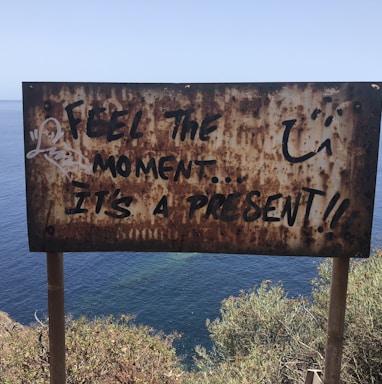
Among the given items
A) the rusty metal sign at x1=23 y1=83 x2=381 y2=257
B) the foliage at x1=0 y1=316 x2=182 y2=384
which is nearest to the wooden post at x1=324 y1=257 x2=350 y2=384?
the rusty metal sign at x1=23 y1=83 x2=381 y2=257

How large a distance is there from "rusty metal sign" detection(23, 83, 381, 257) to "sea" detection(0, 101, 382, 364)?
106 ft

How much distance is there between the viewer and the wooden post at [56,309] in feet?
13.8

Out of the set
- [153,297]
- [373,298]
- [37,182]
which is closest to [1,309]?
[153,297]

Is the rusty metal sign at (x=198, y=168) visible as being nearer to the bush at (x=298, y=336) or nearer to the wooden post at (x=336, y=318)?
the wooden post at (x=336, y=318)

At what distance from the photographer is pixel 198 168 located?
3916mm

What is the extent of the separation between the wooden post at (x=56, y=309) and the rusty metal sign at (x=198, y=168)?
0.88 ft

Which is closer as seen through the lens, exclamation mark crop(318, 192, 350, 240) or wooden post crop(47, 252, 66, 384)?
exclamation mark crop(318, 192, 350, 240)

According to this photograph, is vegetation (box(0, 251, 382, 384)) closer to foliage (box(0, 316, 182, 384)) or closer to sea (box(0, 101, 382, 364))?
foliage (box(0, 316, 182, 384))

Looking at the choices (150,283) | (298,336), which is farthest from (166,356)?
(150,283)

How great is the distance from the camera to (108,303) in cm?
4203

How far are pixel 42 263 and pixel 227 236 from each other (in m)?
51.7

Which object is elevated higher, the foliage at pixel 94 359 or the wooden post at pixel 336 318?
the wooden post at pixel 336 318

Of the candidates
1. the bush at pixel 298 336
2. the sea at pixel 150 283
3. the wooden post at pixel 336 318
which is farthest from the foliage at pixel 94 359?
the sea at pixel 150 283

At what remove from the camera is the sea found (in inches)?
1554
